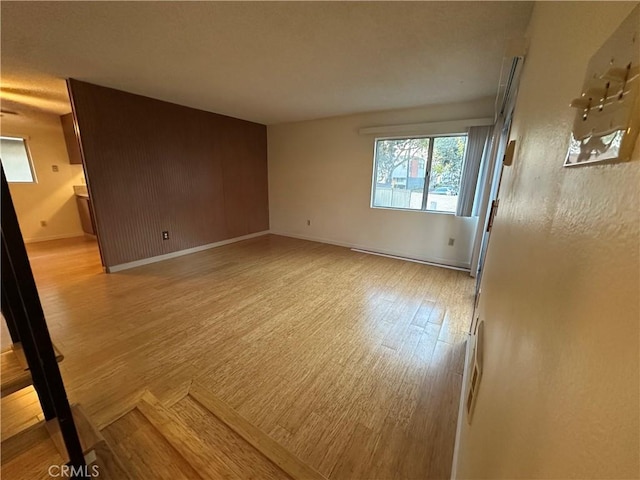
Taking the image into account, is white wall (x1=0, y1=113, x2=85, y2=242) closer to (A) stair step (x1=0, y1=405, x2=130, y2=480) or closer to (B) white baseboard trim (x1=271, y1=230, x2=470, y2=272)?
(B) white baseboard trim (x1=271, y1=230, x2=470, y2=272)

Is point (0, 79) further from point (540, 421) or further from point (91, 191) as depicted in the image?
point (540, 421)

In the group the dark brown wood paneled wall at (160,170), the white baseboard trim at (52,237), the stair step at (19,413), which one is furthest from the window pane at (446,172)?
the white baseboard trim at (52,237)

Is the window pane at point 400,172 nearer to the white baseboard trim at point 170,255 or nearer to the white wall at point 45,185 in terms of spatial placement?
the white baseboard trim at point 170,255

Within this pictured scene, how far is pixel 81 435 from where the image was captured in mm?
1076

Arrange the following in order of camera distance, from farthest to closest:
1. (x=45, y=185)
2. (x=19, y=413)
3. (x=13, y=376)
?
(x=45, y=185), (x=19, y=413), (x=13, y=376)

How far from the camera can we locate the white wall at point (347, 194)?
3701 mm

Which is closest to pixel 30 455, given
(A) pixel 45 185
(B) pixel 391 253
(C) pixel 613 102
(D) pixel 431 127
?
(C) pixel 613 102

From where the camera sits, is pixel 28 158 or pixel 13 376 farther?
pixel 28 158

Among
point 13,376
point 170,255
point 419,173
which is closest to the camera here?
point 13,376

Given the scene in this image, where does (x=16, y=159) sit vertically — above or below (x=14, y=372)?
above

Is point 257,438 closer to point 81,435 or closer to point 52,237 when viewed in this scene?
point 81,435

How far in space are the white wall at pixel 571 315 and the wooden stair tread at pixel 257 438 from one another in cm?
77

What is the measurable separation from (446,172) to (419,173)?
1.21ft

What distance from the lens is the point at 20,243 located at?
784 millimetres
